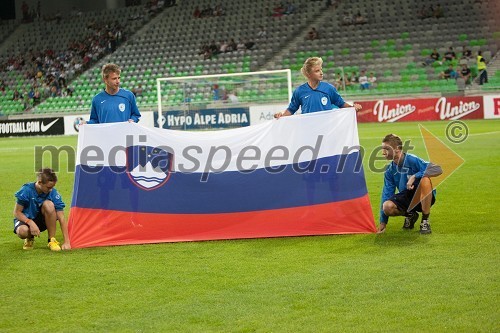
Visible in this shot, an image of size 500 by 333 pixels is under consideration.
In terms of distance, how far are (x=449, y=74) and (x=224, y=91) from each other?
9363 millimetres

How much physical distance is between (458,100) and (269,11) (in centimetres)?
1399

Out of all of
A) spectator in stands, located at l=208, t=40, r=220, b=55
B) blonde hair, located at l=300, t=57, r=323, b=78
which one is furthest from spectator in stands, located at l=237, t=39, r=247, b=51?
blonde hair, located at l=300, t=57, r=323, b=78

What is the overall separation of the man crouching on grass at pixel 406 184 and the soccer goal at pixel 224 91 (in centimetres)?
1847

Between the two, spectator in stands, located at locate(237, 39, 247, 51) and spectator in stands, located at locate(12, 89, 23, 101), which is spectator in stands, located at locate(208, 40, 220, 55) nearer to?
spectator in stands, located at locate(237, 39, 247, 51)

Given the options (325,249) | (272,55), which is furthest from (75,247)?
(272,55)

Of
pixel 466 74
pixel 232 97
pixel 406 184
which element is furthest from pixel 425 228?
pixel 466 74

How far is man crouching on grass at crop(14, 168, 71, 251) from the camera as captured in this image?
7668mm

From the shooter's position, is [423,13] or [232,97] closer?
[232,97]

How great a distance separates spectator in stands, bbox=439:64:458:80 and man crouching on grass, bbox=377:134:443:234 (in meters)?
23.3

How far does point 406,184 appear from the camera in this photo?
7891 mm

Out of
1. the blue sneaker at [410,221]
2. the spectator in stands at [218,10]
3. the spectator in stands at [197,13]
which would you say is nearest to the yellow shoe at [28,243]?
the blue sneaker at [410,221]

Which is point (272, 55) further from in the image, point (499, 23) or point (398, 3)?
point (499, 23)

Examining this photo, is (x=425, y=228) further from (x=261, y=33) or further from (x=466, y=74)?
(x=261, y=33)

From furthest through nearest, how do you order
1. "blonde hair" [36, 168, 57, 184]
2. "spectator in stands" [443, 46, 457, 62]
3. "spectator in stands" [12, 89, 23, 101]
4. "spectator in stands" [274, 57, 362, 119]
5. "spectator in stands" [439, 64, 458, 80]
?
"spectator in stands" [12, 89, 23, 101], "spectator in stands" [443, 46, 457, 62], "spectator in stands" [439, 64, 458, 80], "spectator in stands" [274, 57, 362, 119], "blonde hair" [36, 168, 57, 184]
